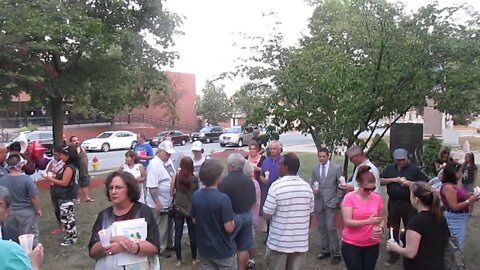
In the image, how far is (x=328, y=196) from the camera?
609cm

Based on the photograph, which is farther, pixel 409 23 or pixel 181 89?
pixel 181 89

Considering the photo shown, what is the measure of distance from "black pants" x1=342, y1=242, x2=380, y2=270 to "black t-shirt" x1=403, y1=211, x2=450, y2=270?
3.18ft

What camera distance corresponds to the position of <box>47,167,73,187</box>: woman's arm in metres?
6.67

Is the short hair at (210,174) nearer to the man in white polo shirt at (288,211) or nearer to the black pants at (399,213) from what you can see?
the man in white polo shirt at (288,211)

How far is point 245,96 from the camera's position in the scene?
9000mm

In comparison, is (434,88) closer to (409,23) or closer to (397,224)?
(409,23)

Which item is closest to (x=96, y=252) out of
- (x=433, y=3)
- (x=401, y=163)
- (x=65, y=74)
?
(x=401, y=163)

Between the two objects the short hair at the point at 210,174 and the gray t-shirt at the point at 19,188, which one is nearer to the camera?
the short hair at the point at 210,174

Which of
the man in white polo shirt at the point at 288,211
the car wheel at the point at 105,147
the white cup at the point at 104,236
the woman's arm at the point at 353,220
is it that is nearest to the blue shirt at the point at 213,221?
the man in white polo shirt at the point at 288,211

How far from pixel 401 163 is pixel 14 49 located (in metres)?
8.29

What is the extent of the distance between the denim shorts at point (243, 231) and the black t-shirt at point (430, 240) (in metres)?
2.07

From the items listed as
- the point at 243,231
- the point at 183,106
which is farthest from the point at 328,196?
the point at 183,106

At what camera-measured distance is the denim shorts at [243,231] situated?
4984 millimetres

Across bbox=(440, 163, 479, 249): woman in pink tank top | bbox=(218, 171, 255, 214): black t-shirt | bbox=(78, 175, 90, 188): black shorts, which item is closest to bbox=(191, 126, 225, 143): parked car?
bbox=(78, 175, 90, 188): black shorts
